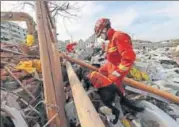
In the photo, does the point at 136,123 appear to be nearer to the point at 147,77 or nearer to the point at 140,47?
the point at 147,77

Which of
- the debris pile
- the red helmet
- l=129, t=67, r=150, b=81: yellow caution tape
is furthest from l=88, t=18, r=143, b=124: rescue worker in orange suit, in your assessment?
l=129, t=67, r=150, b=81: yellow caution tape

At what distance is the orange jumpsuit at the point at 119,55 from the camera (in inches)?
135

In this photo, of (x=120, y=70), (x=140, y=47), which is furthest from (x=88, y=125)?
(x=140, y=47)

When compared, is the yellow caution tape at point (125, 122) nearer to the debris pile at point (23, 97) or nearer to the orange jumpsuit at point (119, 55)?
the orange jumpsuit at point (119, 55)

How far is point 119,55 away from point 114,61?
0.40 feet

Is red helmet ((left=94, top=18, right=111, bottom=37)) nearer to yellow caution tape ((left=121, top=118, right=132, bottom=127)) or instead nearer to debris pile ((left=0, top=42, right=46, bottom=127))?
debris pile ((left=0, top=42, right=46, bottom=127))

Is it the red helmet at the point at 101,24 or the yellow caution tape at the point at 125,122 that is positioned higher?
the red helmet at the point at 101,24

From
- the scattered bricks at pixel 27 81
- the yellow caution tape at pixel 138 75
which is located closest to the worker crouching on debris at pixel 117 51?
the scattered bricks at pixel 27 81

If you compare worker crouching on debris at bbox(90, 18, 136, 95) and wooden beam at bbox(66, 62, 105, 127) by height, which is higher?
worker crouching on debris at bbox(90, 18, 136, 95)

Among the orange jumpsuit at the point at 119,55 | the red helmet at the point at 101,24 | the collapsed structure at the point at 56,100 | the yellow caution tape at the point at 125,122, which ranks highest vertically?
the red helmet at the point at 101,24

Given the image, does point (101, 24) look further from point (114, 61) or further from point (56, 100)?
point (56, 100)

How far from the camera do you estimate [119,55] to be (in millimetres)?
3754

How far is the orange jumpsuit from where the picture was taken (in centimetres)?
343

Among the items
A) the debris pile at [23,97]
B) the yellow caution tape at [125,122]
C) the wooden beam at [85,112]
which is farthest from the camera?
the yellow caution tape at [125,122]
